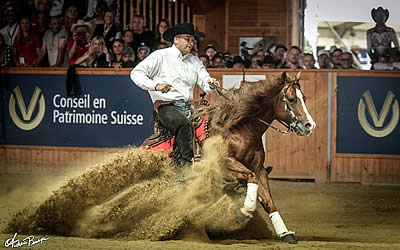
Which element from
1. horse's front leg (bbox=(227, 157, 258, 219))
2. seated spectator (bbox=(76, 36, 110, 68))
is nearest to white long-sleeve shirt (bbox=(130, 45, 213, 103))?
horse's front leg (bbox=(227, 157, 258, 219))

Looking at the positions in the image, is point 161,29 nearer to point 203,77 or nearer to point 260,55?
point 260,55

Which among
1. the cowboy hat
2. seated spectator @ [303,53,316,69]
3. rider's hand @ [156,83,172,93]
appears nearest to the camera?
rider's hand @ [156,83,172,93]

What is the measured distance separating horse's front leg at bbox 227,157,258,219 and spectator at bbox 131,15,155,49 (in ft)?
18.1

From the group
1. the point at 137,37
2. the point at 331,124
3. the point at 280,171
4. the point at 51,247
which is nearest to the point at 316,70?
the point at 331,124

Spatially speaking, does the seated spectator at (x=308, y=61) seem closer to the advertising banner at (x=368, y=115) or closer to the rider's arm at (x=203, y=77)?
the advertising banner at (x=368, y=115)

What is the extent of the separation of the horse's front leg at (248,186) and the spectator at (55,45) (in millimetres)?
6421

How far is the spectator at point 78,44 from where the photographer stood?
38.9 ft

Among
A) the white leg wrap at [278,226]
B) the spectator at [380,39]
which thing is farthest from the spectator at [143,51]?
the white leg wrap at [278,226]

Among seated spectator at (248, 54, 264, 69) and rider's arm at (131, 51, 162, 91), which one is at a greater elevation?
seated spectator at (248, 54, 264, 69)

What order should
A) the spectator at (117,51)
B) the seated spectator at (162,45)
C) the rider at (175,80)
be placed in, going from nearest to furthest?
the rider at (175,80), the seated spectator at (162,45), the spectator at (117,51)

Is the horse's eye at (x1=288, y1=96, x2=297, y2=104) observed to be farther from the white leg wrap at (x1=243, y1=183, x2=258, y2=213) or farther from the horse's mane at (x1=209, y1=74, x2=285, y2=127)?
the white leg wrap at (x1=243, y1=183, x2=258, y2=213)

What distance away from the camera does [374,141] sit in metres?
10.7

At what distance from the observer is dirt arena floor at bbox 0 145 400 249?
6020 millimetres

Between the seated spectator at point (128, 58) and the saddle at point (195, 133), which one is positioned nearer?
the saddle at point (195, 133)
